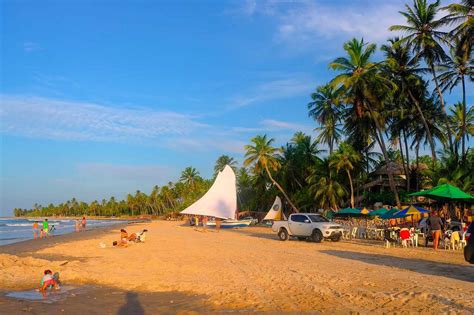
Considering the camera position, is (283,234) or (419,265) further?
(283,234)

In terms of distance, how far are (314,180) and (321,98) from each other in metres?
11.3

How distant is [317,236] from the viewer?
21.3 metres

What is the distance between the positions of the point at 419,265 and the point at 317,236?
29.7 feet

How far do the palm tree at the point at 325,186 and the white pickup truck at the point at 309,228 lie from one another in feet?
66.0

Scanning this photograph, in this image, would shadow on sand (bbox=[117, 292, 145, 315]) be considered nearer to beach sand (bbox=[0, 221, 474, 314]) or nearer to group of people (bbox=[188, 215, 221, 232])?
beach sand (bbox=[0, 221, 474, 314])

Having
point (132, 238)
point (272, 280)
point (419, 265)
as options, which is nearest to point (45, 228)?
point (132, 238)

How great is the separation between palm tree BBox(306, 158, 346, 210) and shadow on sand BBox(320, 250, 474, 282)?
2705 centimetres

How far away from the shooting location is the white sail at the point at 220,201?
3098cm

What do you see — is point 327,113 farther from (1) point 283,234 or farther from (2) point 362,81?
(1) point 283,234

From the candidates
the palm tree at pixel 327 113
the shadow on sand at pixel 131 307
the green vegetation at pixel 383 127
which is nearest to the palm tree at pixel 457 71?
the green vegetation at pixel 383 127

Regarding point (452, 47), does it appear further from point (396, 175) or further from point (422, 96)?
point (396, 175)

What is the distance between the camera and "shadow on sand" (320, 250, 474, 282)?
10.6 m

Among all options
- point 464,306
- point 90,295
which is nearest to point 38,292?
point 90,295

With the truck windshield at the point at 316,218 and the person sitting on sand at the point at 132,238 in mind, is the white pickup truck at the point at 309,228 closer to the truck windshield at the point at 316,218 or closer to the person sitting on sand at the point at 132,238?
the truck windshield at the point at 316,218
